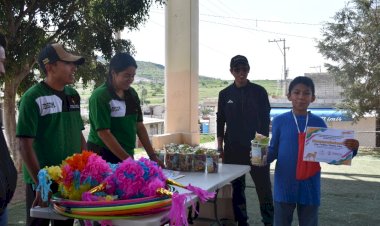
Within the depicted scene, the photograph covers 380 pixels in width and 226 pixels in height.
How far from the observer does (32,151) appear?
2.52m

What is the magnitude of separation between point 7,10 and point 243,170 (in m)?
4.66

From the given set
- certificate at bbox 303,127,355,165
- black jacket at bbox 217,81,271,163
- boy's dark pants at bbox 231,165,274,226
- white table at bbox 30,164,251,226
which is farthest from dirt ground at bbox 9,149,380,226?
certificate at bbox 303,127,355,165

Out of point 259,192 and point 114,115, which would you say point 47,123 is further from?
point 259,192

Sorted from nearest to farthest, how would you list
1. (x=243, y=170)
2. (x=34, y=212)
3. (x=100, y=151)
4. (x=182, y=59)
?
(x=34, y=212)
(x=100, y=151)
(x=243, y=170)
(x=182, y=59)

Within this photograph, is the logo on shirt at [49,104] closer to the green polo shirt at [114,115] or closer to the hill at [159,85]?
the green polo shirt at [114,115]

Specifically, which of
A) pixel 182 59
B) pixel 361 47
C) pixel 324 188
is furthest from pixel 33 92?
pixel 361 47

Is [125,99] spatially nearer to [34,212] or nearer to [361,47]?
[34,212]

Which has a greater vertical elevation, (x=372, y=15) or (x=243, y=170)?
(x=372, y=15)

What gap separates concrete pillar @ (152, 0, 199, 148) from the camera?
10125mm

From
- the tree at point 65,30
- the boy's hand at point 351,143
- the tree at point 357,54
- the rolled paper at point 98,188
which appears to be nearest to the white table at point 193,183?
the rolled paper at point 98,188

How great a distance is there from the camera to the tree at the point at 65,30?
636 cm

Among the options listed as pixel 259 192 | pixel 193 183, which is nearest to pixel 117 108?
pixel 193 183

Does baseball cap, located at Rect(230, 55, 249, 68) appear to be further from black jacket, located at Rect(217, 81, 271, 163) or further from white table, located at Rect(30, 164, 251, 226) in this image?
white table, located at Rect(30, 164, 251, 226)

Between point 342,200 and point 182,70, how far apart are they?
532 cm
